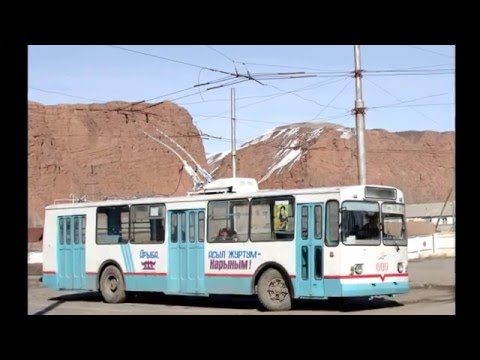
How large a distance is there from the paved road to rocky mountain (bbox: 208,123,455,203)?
5024 inches

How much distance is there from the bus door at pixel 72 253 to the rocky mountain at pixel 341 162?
129 meters

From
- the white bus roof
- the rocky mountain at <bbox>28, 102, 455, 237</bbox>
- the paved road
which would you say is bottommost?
the paved road

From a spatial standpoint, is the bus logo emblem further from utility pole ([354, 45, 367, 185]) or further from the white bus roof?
utility pole ([354, 45, 367, 185])

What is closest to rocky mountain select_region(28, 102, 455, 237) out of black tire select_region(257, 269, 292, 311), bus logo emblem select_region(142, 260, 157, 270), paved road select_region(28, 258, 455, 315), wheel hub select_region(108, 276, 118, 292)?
paved road select_region(28, 258, 455, 315)

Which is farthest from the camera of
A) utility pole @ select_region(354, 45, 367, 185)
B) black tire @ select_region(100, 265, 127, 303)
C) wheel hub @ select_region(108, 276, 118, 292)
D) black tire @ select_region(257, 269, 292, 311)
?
utility pole @ select_region(354, 45, 367, 185)

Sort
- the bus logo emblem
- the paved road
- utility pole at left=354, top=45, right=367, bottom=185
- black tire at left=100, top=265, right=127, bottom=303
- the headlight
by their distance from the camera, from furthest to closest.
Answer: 1. utility pole at left=354, top=45, right=367, bottom=185
2. black tire at left=100, top=265, right=127, bottom=303
3. the bus logo emblem
4. the paved road
5. the headlight

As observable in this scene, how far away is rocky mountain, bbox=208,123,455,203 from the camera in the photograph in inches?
6314

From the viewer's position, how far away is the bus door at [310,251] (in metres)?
16.2

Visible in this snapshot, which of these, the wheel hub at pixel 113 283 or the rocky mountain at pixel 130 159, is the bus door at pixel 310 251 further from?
the rocky mountain at pixel 130 159

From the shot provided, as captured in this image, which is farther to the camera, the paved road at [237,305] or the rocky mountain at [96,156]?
the rocky mountain at [96,156]

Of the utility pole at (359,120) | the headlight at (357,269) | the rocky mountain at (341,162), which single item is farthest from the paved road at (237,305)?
the rocky mountain at (341,162)

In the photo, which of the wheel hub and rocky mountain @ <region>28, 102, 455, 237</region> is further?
rocky mountain @ <region>28, 102, 455, 237</region>
